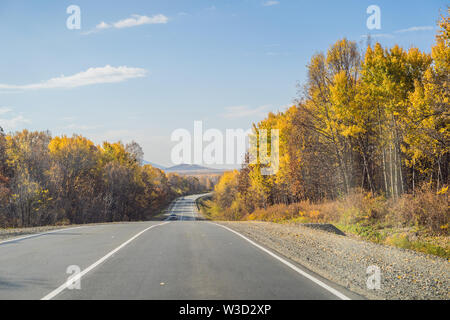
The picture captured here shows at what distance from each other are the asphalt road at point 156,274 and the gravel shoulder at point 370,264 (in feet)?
1.92

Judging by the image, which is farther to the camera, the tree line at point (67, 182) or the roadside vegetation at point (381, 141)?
the tree line at point (67, 182)

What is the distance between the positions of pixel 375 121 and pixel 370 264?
2081 cm

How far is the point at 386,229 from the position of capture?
21203mm

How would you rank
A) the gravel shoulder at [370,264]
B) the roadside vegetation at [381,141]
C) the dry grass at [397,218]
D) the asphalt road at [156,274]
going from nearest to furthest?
the asphalt road at [156,274], the gravel shoulder at [370,264], the dry grass at [397,218], the roadside vegetation at [381,141]

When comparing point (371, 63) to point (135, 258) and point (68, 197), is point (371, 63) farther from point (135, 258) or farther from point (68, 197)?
point (68, 197)

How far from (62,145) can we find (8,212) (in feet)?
77.5

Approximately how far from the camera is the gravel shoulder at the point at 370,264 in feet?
21.3

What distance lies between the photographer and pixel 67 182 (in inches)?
2181

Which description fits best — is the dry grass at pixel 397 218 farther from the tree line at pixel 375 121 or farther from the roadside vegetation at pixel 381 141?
the tree line at pixel 375 121

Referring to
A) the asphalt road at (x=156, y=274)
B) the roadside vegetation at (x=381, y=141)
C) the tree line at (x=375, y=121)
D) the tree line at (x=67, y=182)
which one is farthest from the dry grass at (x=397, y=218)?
the tree line at (x=67, y=182)

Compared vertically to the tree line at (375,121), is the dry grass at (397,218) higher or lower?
lower

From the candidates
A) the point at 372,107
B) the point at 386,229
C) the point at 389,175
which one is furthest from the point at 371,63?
the point at 386,229

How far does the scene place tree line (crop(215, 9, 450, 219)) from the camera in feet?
68.9

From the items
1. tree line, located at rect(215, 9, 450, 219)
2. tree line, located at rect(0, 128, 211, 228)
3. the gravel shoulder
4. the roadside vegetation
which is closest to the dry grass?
the roadside vegetation
